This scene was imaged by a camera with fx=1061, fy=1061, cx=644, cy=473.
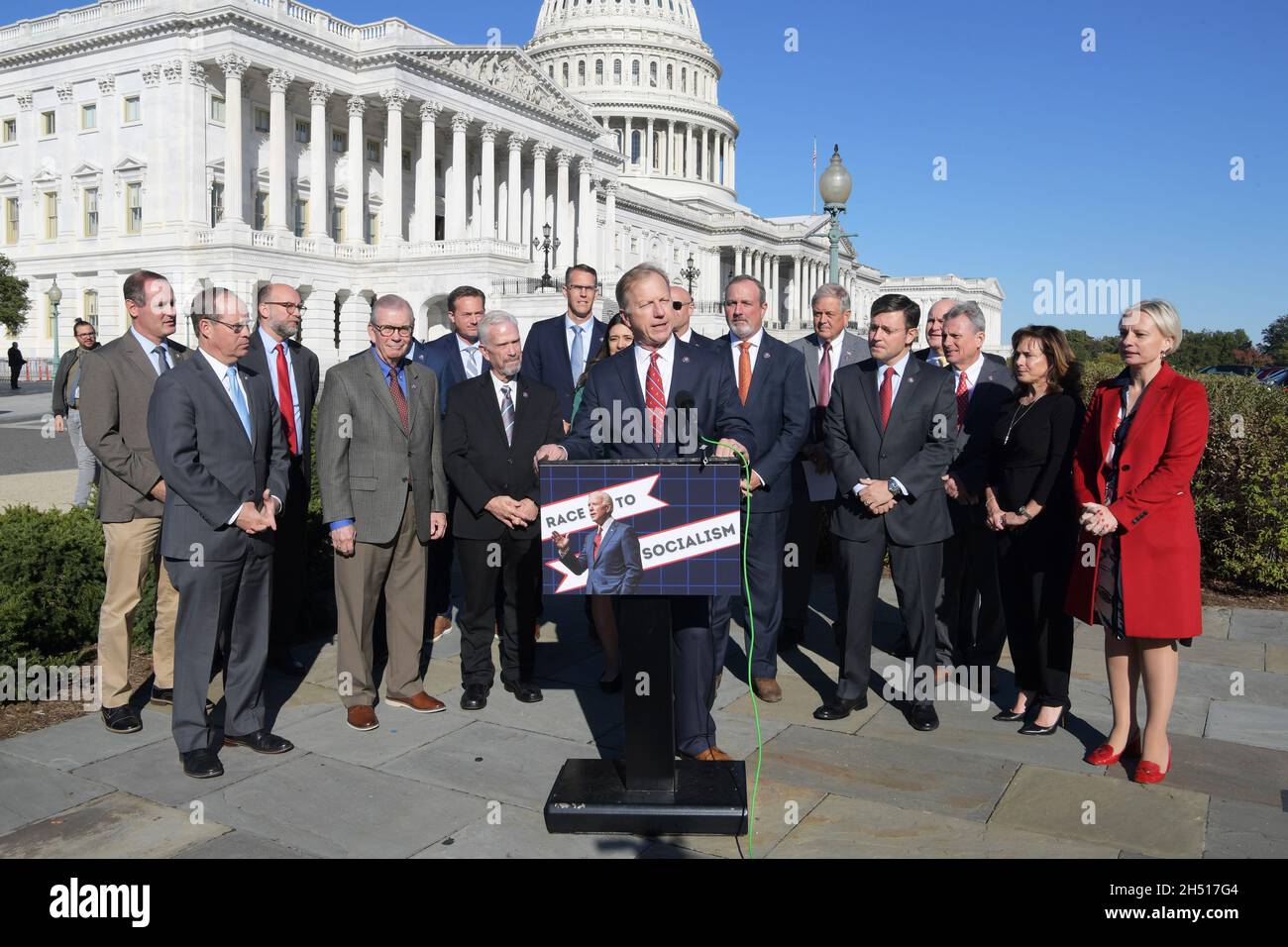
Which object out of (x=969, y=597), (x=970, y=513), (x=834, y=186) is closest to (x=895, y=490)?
(x=970, y=513)

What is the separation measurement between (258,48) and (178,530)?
51.4 m

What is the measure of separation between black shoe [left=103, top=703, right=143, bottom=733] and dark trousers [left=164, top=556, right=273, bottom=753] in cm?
60

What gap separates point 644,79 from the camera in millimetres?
108562

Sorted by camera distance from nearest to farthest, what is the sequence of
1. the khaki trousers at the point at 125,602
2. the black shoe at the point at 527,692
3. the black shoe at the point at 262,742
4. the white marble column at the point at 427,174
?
the black shoe at the point at 262,742 → the khaki trousers at the point at 125,602 → the black shoe at the point at 527,692 → the white marble column at the point at 427,174

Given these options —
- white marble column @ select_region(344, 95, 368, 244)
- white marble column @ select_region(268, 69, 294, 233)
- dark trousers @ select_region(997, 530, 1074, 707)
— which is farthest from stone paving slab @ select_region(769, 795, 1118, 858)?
white marble column @ select_region(344, 95, 368, 244)

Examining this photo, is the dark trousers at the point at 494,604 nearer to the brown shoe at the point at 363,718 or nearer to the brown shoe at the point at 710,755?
the brown shoe at the point at 363,718

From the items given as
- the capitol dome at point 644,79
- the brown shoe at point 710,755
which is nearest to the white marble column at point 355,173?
the capitol dome at point 644,79

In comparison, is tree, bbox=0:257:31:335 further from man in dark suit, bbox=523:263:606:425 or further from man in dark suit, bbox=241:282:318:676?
man in dark suit, bbox=241:282:318:676

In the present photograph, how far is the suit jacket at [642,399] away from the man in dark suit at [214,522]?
187cm

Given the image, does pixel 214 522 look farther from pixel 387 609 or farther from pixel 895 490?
pixel 895 490

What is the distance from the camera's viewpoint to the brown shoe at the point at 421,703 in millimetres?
6805

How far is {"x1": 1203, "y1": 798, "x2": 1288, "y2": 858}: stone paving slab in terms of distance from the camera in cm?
480

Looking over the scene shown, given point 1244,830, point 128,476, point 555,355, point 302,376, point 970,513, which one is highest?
point 555,355

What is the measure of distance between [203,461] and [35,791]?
6.12 ft
